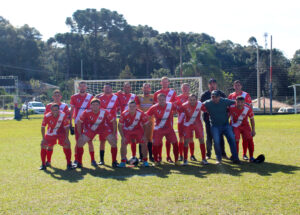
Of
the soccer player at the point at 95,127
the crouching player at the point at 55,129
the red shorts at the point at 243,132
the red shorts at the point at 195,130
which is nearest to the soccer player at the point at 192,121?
the red shorts at the point at 195,130

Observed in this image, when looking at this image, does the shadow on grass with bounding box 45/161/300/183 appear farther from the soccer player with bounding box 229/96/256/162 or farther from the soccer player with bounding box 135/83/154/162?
the soccer player with bounding box 135/83/154/162

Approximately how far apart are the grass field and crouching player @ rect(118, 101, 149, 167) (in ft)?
1.99

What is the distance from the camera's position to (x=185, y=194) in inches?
217

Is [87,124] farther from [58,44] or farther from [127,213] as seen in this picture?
[58,44]

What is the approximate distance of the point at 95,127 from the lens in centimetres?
822

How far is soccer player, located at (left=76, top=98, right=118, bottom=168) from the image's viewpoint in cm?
809

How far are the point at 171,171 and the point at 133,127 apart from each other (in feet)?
5.08

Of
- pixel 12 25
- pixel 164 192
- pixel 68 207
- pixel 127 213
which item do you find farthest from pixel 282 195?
pixel 12 25

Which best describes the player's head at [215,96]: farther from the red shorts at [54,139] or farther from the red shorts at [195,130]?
the red shorts at [54,139]

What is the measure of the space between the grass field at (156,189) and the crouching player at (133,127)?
0.61m

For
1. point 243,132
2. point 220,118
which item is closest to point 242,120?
point 243,132

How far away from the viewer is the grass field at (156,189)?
4897mm

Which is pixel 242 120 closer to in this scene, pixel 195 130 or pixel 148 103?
pixel 195 130

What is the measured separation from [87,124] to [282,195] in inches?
187
